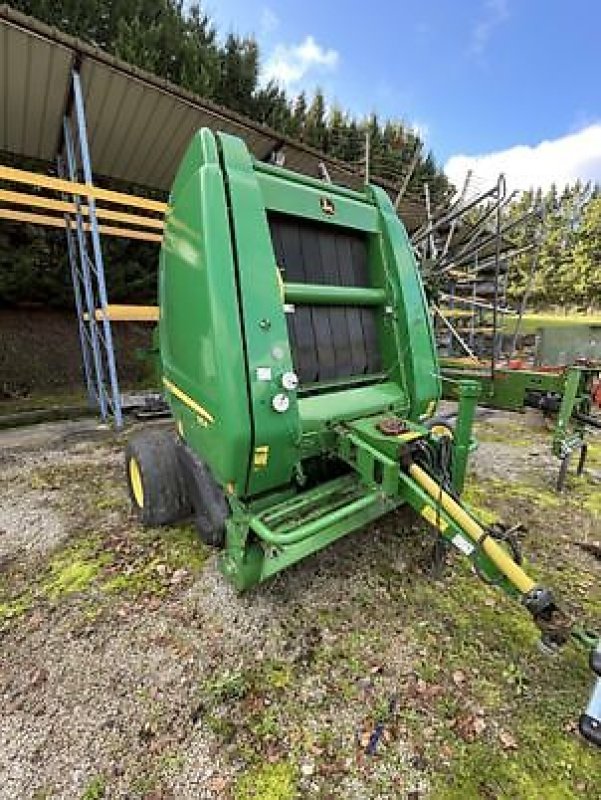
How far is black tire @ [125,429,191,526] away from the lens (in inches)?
118

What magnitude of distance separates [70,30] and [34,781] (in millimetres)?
11998

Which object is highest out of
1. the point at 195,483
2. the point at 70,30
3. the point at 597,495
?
the point at 70,30

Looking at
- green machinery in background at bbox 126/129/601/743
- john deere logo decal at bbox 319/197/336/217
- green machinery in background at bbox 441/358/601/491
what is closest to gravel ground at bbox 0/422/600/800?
green machinery in background at bbox 126/129/601/743

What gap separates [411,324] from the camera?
9.45 ft

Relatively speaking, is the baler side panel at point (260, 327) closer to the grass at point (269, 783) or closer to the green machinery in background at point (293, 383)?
the green machinery in background at point (293, 383)

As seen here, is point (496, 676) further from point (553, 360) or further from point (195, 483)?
point (553, 360)

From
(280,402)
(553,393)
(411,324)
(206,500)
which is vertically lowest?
(206,500)

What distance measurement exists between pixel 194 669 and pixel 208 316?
1710 mm

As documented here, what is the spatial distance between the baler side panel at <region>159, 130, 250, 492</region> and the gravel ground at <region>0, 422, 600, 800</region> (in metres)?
0.83

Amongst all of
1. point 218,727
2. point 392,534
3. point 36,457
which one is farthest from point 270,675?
point 36,457

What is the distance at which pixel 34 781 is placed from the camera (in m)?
1.58

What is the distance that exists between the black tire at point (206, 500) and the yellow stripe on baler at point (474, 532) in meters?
1.17

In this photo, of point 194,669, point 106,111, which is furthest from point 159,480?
point 106,111

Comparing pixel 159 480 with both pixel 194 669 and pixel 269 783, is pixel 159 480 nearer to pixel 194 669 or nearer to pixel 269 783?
pixel 194 669
